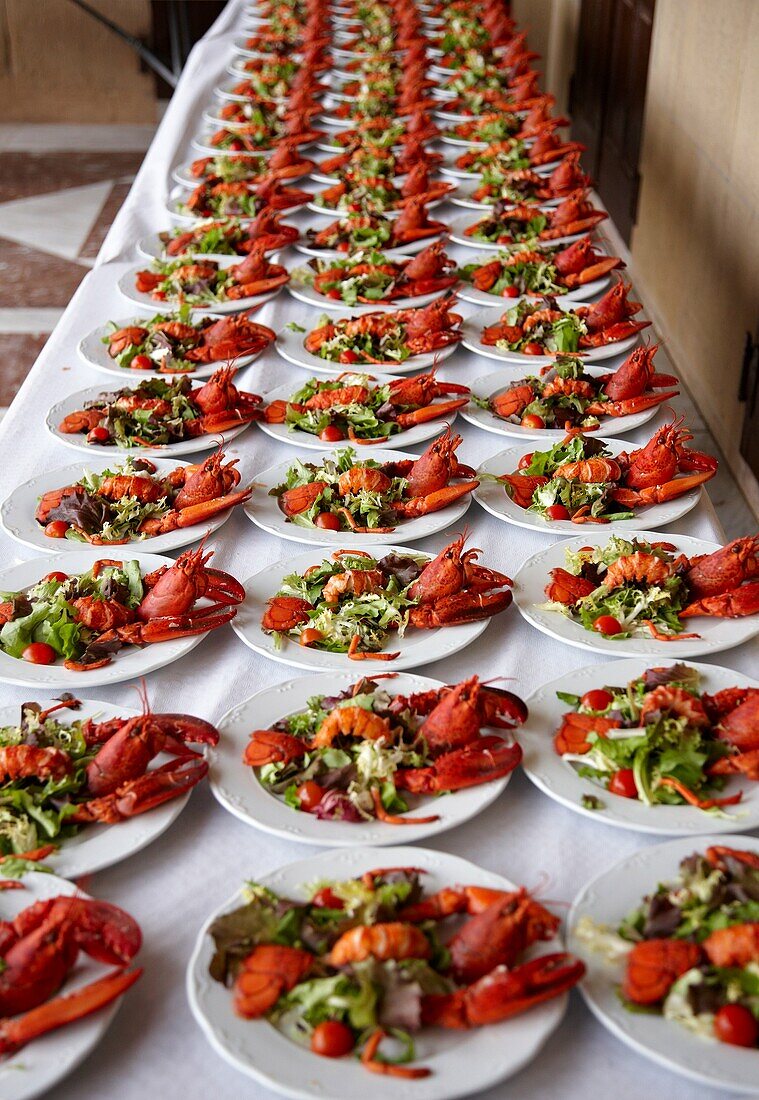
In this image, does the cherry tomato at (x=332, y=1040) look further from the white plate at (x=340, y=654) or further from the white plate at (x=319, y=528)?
the white plate at (x=319, y=528)

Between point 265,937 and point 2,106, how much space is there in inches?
337

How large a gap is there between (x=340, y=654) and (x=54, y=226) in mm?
5459

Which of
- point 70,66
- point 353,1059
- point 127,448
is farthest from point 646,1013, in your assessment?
point 70,66

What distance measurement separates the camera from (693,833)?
1305 mm

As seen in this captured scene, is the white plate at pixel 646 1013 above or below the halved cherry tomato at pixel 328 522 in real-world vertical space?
above

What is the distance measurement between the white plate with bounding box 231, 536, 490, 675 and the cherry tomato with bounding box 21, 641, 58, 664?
26cm

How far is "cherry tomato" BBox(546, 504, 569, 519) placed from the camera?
1.96 m

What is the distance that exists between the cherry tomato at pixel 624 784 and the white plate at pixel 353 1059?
0.26m

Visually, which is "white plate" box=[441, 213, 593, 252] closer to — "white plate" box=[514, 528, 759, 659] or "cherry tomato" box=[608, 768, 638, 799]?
"white plate" box=[514, 528, 759, 659]

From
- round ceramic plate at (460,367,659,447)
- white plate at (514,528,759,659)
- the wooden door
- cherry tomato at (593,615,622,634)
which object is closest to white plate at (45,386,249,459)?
round ceramic plate at (460,367,659,447)

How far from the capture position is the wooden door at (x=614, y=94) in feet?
18.9

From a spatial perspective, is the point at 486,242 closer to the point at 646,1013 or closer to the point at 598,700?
the point at 598,700

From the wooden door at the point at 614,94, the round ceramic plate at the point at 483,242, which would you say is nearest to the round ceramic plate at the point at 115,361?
the round ceramic plate at the point at 483,242

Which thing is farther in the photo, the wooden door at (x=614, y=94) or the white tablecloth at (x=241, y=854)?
the wooden door at (x=614, y=94)
